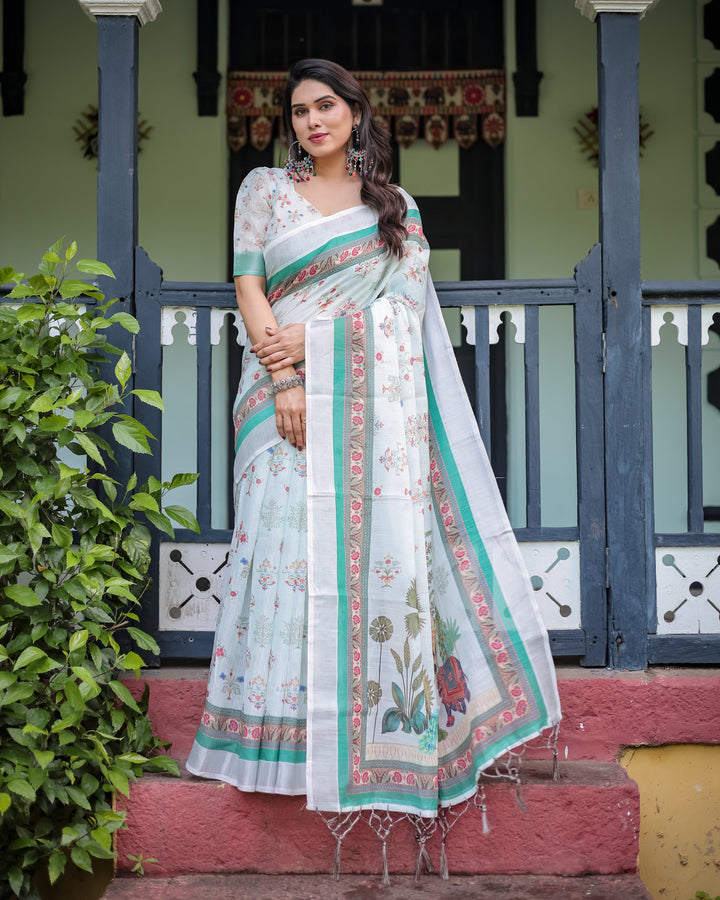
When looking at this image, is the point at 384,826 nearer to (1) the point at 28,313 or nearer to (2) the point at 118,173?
(1) the point at 28,313

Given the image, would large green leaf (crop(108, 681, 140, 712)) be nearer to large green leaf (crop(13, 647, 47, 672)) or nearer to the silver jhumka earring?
large green leaf (crop(13, 647, 47, 672))

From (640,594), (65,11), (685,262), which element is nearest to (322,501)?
(640,594)

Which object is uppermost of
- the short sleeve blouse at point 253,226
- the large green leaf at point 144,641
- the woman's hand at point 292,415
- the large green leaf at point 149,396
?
the short sleeve blouse at point 253,226

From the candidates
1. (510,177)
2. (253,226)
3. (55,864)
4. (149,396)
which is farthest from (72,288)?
(510,177)

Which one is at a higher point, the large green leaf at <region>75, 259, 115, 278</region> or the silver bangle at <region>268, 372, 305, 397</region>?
the large green leaf at <region>75, 259, 115, 278</region>

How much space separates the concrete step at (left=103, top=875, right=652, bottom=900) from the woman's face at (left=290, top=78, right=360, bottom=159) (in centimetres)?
201

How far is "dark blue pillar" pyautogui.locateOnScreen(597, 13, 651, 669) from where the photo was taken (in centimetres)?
317

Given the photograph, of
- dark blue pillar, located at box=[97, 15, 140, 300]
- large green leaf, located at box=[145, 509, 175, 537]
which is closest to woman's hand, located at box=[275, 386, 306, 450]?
large green leaf, located at box=[145, 509, 175, 537]

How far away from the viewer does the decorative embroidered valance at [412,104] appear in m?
5.20

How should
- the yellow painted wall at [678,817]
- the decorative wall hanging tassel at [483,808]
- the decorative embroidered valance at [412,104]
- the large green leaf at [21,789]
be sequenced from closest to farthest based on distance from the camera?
1. the large green leaf at [21,789]
2. the decorative wall hanging tassel at [483,808]
3. the yellow painted wall at [678,817]
4. the decorative embroidered valance at [412,104]

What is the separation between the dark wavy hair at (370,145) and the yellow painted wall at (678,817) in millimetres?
1736

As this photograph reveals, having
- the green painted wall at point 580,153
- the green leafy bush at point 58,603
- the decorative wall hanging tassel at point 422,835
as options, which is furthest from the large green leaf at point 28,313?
the green painted wall at point 580,153

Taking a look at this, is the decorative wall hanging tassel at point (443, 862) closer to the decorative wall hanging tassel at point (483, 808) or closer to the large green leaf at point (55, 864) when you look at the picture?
the decorative wall hanging tassel at point (483, 808)

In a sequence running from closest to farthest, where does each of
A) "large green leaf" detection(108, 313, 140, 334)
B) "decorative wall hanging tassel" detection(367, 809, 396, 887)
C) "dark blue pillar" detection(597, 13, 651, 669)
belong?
1. "decorative wall hanging tassel" detection(367, 809, 396, 887)
2. "large green leaf" detection(108, 313, 140, 334)
3. "dark blue pillar" detection(597, 13, 651, 669)
